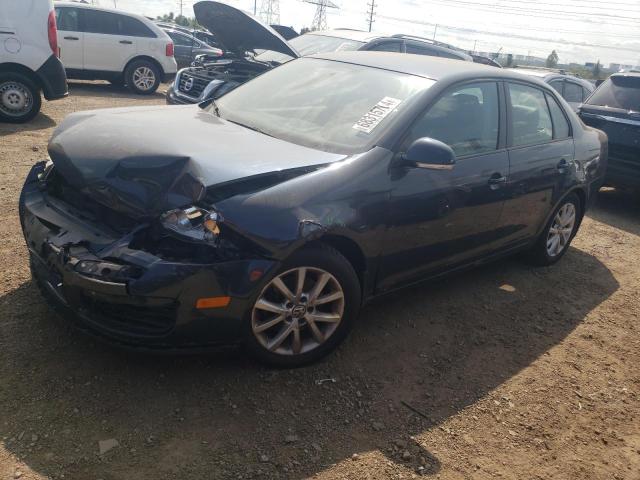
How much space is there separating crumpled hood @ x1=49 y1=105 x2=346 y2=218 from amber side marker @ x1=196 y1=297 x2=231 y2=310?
1.55 feet

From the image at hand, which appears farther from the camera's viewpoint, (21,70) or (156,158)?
(21,70)

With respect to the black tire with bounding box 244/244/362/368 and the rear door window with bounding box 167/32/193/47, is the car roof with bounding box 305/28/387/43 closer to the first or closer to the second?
the black tire with bounding box 244/244/362/368

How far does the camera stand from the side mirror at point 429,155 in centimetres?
325

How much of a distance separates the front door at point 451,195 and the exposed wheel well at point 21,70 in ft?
22.0

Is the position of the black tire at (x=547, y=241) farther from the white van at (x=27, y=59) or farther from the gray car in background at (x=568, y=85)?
the white van at (x=27, y=59)

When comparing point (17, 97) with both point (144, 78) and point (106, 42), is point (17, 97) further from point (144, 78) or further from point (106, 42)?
point (144, 78)

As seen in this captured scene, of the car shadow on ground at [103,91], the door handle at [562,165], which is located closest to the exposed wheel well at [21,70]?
the car shadow on ground at [103,91]

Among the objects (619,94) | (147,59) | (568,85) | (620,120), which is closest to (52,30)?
(147,59)

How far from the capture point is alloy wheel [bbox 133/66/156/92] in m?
12.6

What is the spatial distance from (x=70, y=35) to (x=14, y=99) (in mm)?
4001

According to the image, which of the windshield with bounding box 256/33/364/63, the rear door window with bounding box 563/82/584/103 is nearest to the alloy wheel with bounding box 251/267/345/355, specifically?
the windshield with bounding box 256/33/364/63

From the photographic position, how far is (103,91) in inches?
496

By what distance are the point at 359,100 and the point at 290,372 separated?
1.76 meters

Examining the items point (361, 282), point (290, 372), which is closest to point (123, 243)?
point (290, 372)
